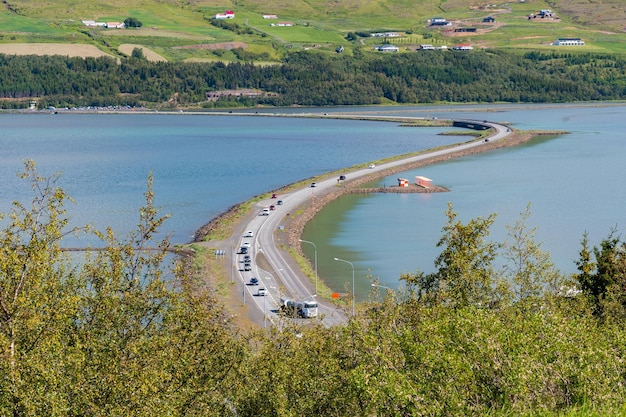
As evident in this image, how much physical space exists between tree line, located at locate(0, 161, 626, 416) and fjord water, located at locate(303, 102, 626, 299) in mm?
7515

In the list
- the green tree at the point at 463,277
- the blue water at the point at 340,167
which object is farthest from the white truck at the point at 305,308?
the green tree at the point at 463,277

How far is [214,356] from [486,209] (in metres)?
52.9

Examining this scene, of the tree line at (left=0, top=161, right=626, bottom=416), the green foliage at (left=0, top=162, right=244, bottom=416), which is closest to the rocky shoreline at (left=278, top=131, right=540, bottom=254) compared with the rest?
the tree line at (left=0, top=161, right=626, bottom=416)

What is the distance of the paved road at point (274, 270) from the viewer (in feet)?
130

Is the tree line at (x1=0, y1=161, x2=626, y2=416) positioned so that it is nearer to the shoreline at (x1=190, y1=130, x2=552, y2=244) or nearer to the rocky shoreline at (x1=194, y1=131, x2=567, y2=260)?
the rocky shoreline at (x1=194, y1=131, x2=567, y2=260)

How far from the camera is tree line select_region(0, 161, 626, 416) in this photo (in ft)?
49.2

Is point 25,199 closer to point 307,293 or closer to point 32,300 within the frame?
point 307,293

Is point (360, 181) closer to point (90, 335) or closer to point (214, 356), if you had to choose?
point (214, 356)

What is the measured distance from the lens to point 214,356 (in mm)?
19469

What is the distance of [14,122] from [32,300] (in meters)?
179

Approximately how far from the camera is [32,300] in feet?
50.5

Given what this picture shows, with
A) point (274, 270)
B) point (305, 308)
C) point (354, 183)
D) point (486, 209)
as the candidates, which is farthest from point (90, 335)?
point (354, 183)

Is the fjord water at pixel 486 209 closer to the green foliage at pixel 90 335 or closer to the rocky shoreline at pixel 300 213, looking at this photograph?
the rocky shoreline at pixel 300 213

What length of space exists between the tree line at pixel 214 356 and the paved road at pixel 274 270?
4.65 metres
